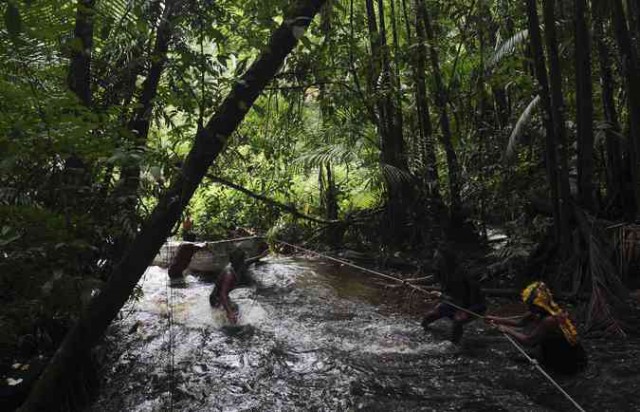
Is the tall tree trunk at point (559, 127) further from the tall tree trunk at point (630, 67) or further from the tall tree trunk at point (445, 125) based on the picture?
the tall tree trunk at point (445, 125)

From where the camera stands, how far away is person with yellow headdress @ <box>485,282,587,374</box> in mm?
5367

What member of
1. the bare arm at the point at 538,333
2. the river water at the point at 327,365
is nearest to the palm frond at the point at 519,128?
the river water at the point at 327,365

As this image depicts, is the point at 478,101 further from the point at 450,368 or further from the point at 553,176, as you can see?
the point at 450,368

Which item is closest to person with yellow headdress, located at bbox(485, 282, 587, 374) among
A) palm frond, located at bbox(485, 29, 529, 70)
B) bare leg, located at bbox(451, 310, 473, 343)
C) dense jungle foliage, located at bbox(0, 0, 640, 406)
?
bare leg, located at bbox(451, 310, 473, 343)

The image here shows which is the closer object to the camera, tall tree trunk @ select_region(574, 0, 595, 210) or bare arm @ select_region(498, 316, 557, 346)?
bare arm @ select_region(498, 316, 557, 346)

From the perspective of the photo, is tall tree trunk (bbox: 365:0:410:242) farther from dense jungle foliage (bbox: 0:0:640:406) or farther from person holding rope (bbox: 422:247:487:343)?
person holding rope (bbox: 422:247:487:343)

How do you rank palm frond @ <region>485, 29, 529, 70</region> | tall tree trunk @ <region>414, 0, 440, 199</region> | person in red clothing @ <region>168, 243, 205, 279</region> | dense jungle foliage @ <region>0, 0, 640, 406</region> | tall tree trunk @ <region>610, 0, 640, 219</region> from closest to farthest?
dense jungle foliage @ <region>0, 0, 640, 406</region> → tall tree trunk @ <region>610, 0, 640, 219</region> → palm frond @ <region>485, 29, 529, 70</region> → person in red clothing @ <region>168, 243, 205, 279</region> → tall tree trunk @ <region>414, 0, 440, 199</region>

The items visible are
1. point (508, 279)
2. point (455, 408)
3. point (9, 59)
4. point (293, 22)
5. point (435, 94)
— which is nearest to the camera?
point (293, 22)

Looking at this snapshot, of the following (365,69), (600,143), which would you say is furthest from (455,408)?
(600,143)

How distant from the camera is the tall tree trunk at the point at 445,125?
34.1ft

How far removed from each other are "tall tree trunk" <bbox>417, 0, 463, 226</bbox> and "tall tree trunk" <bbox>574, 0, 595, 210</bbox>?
2660 mm

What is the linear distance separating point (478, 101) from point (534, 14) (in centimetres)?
452

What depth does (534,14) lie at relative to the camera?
786 centimetres

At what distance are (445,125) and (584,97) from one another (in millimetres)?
3225
